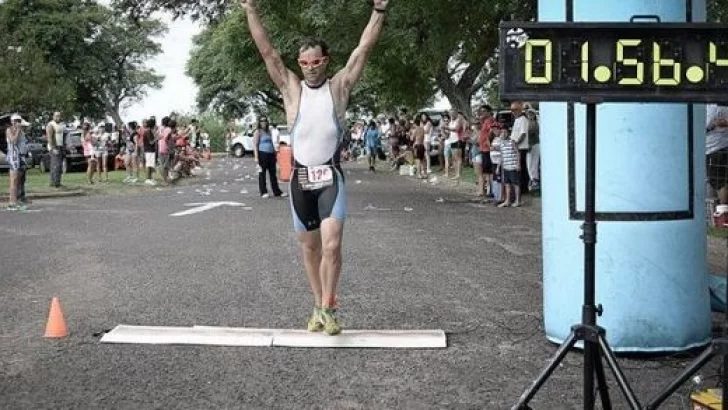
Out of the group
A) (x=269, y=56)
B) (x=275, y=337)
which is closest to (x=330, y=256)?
(x=275, y=337)

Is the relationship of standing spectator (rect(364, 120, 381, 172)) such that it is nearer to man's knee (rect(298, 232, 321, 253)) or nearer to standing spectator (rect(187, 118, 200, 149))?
standing spectator (rect(187, 118, 200, 149))

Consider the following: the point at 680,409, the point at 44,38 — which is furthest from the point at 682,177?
the point at 44,38

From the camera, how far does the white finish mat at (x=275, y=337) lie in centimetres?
619

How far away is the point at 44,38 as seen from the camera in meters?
59.0

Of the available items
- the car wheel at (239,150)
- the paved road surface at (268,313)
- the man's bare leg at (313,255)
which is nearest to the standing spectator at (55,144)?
the paved road surface at (268,313)

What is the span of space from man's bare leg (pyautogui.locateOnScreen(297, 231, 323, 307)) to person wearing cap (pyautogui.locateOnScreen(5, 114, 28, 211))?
40.3ft

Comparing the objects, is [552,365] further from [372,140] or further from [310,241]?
[372,140]

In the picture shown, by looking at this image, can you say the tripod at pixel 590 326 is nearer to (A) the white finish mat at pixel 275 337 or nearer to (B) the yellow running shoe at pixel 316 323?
(A) the white finish mat at pixel 275 337

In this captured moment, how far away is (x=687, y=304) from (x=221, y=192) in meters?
17.8

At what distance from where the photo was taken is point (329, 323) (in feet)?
20.8

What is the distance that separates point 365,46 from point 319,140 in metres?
0.73

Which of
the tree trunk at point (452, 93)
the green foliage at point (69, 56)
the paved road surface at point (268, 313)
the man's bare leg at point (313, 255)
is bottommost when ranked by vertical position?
the paved road surface at point (268, 313)

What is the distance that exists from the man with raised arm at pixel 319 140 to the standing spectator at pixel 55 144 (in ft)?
53.9

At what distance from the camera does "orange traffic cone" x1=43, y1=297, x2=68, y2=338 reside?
255 inches
